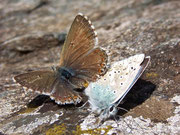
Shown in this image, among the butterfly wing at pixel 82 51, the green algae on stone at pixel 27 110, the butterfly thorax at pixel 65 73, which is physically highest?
the butterfly wing at pixel 82 51

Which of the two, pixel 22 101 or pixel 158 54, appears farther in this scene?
pixel 158 54

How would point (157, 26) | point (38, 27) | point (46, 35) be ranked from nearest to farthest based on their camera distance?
point (157, 26)
point (46, 35)
point (38, 27)

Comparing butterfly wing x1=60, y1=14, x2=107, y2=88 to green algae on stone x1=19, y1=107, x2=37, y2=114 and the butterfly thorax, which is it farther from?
green algae on stone x1=19, y1=107, x2=37, y2=114

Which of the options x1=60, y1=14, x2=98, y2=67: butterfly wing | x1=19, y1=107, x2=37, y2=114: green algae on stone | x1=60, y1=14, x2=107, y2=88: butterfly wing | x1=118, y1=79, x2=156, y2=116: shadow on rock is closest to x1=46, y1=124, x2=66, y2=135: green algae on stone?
x1=19, y1=107, x2=37, y2=114: green algae on stone

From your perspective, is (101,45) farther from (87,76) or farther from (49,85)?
(49,85)

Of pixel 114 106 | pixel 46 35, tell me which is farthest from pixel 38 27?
pixel 114 106

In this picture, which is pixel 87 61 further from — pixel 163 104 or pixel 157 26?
pixel 157 26

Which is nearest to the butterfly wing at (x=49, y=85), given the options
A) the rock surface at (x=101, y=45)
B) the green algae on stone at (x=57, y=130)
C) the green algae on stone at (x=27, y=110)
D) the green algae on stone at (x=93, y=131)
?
the rock surface at (x=101, y=45)

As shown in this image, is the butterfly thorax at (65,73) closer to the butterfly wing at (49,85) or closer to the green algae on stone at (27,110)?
the butterfly wing at (49,85)

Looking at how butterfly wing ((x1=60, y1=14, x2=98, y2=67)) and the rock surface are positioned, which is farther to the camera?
butterfly wing ((x1=60, y1=14, x2=98, y2=67))
